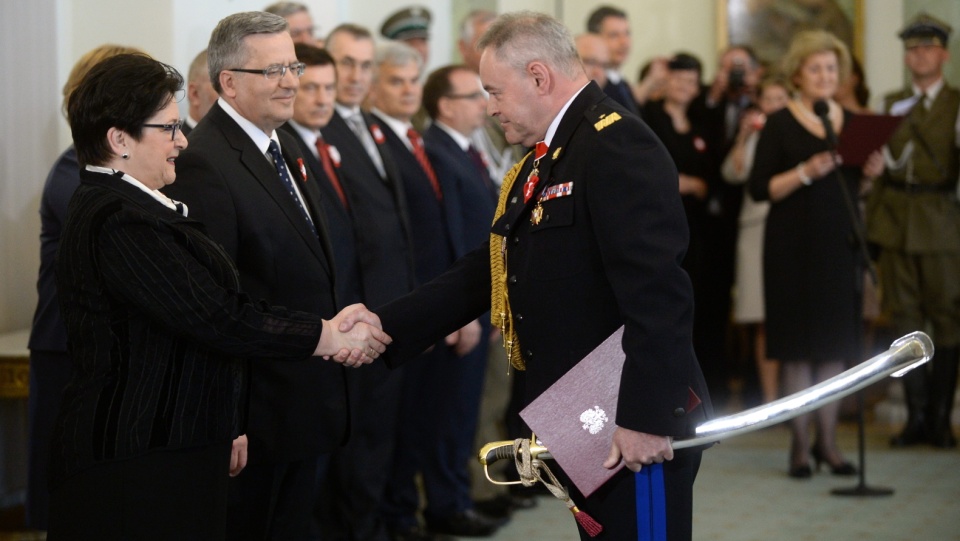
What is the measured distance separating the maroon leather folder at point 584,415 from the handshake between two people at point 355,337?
0.49m

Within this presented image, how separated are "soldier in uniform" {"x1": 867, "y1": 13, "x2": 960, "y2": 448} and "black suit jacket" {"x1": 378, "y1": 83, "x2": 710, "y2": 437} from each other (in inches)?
156

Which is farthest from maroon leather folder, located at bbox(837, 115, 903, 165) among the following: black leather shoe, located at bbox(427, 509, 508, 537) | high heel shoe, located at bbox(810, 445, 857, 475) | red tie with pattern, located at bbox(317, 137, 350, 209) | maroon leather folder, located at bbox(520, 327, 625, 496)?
maroon leather folder, located at bbox(520, 327, 625, 496)

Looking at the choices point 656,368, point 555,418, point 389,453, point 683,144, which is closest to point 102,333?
point 555,418

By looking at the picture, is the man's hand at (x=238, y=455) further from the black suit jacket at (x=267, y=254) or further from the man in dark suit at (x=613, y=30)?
the man in dark suit at (x=613, y=30)

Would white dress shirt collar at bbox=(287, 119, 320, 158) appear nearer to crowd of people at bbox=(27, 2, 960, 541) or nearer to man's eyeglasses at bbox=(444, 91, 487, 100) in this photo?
crowd of people at bbox=(27, 2, 960, 541)

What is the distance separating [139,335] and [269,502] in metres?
0.78

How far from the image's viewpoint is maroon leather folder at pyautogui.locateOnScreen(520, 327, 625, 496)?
94.5 inches

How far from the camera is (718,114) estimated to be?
22.7 ft

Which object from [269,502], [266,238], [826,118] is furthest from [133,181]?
[826,118]

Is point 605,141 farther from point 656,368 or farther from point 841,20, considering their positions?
point 841,20

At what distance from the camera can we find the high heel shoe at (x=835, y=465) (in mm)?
5496

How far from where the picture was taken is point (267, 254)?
2932 mm

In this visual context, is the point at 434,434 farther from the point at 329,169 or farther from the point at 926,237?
the point at 926,237

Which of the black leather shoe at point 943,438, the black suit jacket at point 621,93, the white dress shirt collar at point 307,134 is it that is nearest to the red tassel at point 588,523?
the white dress shirt collar at point 307,134
